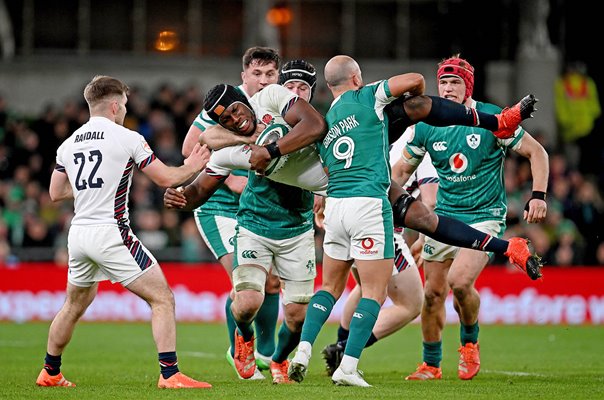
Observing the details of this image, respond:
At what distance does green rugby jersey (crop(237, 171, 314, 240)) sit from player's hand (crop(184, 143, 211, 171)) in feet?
3.05

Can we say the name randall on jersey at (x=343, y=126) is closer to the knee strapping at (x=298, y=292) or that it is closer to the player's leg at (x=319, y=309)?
the player's leg at (x=319, y=309)

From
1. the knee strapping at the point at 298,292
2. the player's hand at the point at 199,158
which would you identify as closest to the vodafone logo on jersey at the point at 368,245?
the knee strapping at the point at 298,292

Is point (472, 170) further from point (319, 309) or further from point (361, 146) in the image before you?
point (319, 309)

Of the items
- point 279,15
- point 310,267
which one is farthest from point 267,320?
point 279,15

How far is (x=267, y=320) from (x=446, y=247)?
182 cm

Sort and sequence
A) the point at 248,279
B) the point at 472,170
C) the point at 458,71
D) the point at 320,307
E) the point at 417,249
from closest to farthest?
the point at 320,307, the point at 248,279, the point at 458,71, the point at 472,170, the point at 417,249

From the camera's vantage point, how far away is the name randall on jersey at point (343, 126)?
886 cm

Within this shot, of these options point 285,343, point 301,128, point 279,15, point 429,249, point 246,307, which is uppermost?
point 279,15

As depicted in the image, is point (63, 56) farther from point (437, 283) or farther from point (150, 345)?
point (437, 283)

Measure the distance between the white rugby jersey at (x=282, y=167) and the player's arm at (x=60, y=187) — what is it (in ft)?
3.94

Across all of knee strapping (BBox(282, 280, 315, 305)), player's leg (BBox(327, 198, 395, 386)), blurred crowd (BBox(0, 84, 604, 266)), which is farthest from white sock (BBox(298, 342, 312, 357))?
blurred crowd (BBox(0, 84, 604, 266))

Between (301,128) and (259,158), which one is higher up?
(301,128)

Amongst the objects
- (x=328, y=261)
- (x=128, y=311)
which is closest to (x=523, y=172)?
(x=128, y=311)

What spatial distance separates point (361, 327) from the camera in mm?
8703
